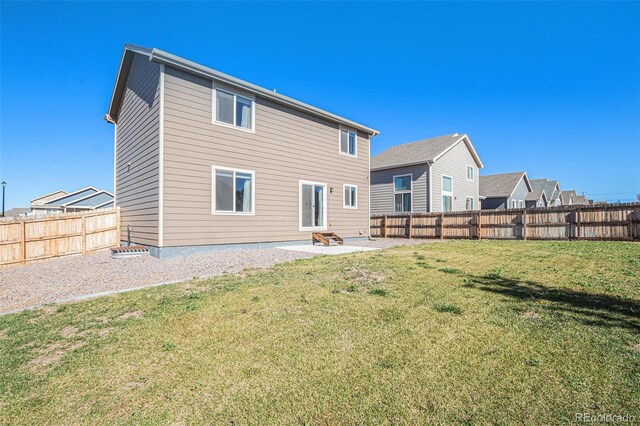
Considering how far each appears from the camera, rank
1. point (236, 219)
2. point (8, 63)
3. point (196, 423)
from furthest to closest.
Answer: point (8, 63)
point (236, 219)
point (196, 423)

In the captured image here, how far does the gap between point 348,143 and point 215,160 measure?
702 cm

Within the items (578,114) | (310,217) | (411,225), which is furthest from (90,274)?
(578,114)

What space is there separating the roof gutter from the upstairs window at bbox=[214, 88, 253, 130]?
41 cm

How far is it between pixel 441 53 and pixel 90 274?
65.7 feet

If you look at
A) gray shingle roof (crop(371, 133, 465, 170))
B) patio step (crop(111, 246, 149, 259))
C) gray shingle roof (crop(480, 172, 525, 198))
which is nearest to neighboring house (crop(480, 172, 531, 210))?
gray shingle roof (crop(480, 172, 525, 198))

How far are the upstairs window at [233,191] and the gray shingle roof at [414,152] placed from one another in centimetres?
1344

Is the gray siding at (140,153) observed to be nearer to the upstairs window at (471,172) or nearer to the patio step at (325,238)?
the patio step at (325,238)

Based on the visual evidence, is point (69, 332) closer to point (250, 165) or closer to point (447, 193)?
point (250, 165)

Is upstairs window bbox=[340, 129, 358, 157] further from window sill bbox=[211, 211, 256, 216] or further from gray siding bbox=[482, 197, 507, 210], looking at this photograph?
gray siding bbox=[482, 197, 507, 210]

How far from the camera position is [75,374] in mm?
2580

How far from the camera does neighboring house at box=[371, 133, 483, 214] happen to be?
20328mm

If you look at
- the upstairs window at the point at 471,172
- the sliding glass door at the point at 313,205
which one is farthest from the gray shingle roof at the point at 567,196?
the sliding glass door at the point at 313,205

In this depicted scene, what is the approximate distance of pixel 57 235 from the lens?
380 inches

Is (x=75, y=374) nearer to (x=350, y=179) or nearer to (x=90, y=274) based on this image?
(x=90, y=274)
